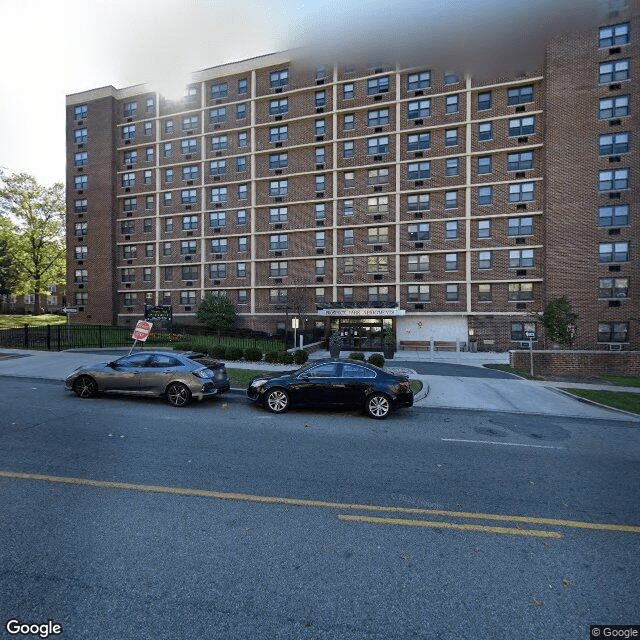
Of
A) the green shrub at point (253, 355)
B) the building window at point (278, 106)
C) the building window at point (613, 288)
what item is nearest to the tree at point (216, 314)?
the green shrub at point (253, 355)

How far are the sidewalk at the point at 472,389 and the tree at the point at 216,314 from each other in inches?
526

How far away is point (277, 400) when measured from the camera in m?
9.20

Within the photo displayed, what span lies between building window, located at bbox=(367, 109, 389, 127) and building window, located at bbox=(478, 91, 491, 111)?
782cm

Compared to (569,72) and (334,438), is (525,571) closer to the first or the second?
(334,438)

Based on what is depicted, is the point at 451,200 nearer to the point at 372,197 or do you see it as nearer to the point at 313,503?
the point at 372,197

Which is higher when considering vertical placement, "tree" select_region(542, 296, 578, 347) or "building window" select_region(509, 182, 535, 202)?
"building window" select_region(509, 182, 535, 202)

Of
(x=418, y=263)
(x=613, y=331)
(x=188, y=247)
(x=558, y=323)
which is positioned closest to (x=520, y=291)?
(x=613, y=331)

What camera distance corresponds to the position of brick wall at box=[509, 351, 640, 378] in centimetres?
1714

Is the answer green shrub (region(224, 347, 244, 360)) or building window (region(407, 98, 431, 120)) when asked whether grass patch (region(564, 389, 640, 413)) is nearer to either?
green shrub (region(224, 347, 244, 360))

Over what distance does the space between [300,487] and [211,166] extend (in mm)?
37735

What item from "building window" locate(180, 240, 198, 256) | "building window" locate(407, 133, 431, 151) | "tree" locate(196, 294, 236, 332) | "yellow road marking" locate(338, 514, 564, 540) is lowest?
"yellow road marking" locate(338, 514, 564, 540)

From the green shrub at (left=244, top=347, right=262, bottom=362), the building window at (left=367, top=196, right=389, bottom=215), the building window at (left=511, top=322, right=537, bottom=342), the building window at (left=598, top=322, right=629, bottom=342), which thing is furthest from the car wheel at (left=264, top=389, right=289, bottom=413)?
the building window at (left=598, top=322, right=629, bottom=342)

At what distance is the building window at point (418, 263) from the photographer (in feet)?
101

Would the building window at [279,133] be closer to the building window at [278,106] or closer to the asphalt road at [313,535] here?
the building window at [278,106]
